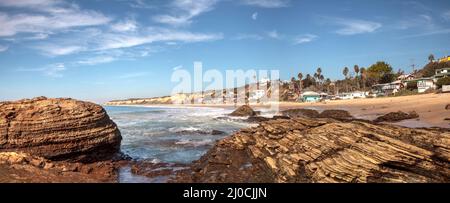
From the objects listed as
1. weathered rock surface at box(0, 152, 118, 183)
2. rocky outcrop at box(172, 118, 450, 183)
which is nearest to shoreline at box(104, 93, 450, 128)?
rocky outcrop at box(172, 118, 450, 183)

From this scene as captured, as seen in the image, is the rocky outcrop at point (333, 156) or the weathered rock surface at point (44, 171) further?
the weathered rock surface at point (44, 171)

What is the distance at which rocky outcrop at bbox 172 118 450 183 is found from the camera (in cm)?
864

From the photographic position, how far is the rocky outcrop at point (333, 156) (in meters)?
8.64

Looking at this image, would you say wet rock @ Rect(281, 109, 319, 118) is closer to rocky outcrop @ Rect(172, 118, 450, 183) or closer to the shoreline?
the shoreline

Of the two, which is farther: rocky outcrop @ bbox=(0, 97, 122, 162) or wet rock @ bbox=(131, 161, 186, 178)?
wet rock @ bbox=(131, 161, 186, 178)

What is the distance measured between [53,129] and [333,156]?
10.1m

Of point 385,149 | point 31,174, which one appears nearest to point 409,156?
point 385,149

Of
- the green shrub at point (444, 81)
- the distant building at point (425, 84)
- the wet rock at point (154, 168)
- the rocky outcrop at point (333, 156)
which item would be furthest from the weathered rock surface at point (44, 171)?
the distant building at point (425, 84)

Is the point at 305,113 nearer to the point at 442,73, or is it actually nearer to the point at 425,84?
the point at 425,84

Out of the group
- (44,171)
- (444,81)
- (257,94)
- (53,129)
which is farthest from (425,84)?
(257,94)

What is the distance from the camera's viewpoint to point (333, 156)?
9.95 meters

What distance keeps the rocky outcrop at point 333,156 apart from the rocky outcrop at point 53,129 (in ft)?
13.3

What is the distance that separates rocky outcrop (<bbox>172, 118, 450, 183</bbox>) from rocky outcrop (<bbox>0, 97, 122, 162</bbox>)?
160 inches

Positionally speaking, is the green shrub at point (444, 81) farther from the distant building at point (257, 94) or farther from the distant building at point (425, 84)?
the distant building at point (257, 94)
